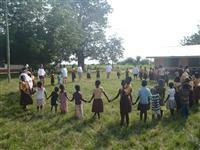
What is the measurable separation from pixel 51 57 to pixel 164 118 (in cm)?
2853

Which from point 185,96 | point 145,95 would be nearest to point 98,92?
point 145,95

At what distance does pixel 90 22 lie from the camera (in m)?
58.2

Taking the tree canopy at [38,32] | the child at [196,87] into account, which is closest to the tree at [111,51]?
the tree canopy at [38,32]

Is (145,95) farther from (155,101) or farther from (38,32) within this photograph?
(38,32)

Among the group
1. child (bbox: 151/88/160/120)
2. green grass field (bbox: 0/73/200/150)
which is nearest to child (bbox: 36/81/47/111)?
green grass field (bbox: 0/73/200/150)

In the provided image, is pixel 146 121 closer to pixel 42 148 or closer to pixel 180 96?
pixel 180 96

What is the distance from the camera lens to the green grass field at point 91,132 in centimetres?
1310

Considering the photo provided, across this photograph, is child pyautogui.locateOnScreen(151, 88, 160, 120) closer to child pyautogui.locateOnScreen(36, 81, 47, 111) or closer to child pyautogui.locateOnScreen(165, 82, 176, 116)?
child pyautogui.locateOnScreen(165, 82, 176, 116)

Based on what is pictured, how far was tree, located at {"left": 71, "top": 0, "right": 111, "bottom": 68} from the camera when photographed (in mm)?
57562

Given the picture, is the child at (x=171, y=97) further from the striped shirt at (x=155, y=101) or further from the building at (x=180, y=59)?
the building at (x=180, y=59)

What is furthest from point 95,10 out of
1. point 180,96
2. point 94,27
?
point 180,96

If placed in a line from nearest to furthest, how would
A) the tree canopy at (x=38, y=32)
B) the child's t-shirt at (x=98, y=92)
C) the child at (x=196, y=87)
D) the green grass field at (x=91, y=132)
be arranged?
the green grass field at (x=91, y=132) < the child's t-shirt at (x=98, y=92) < the child at (x=196, y=87) < the tree canopy at (x=38, y=32)

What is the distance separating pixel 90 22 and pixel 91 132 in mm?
45184

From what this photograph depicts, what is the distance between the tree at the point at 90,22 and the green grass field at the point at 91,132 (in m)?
40.4
